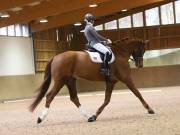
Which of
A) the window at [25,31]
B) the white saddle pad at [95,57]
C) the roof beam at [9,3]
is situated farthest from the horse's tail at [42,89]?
the window at [25,31]

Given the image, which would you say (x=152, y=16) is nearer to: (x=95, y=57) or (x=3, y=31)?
(x=3, y=31)

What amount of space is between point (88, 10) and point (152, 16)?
245 inches

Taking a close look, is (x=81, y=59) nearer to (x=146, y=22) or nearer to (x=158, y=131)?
(x=158, y=131)

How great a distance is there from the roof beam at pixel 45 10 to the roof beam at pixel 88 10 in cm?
466

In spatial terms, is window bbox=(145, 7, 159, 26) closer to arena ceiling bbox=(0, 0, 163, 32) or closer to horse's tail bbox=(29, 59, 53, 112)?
arena ceiling bbox=(0, 0, 163, 32)

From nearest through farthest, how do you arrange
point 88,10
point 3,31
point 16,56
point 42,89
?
1. point 42,89
2. point 3,31
3. point 16,56
4. point 88,10

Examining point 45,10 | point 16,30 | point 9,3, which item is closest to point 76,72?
point 9,3

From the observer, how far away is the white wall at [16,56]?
27125 millimetres

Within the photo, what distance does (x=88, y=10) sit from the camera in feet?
95.3

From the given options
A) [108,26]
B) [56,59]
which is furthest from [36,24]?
[56,59]

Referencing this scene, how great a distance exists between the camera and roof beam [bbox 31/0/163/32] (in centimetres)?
2888

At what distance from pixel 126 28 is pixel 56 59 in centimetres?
2423

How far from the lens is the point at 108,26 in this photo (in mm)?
34406

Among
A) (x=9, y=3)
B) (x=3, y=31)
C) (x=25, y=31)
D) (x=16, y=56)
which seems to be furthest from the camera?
(x=25, y=31)
